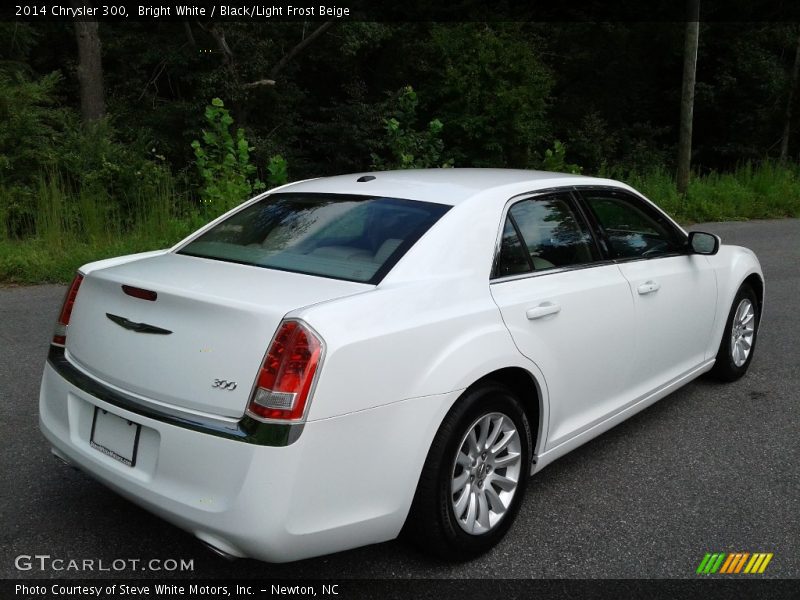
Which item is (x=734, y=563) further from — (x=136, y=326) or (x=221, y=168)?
(x=221, y=168)

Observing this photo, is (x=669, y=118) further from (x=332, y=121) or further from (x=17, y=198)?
(x=17, y=198)

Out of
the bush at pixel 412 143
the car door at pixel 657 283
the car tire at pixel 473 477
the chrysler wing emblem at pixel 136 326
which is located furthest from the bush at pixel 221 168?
the car tire at pixel 473 477

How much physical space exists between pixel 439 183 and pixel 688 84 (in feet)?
46.2

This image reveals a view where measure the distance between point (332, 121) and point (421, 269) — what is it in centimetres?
2097

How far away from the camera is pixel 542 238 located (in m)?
3.72

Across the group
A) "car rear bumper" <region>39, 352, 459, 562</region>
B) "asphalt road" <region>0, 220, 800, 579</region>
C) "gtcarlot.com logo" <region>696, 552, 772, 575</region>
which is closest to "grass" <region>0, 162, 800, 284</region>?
"asphalt road" <region>0, 220, 800, 579</region>

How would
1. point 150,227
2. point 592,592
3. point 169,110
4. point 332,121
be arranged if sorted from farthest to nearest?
point 332,121
point 169,110
point 150,227
point 592,592

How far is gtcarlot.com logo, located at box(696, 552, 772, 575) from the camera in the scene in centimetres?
310

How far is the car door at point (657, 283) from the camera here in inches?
162

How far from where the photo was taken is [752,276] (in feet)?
18.0

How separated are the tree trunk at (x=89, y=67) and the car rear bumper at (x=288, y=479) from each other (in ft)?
61.1

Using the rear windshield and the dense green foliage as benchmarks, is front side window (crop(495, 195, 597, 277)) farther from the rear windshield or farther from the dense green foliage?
the dense green foliage

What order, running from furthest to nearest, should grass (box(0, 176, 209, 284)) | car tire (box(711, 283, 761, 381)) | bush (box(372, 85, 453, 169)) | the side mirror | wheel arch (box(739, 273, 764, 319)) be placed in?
bush (box(372, 85, 453, 169)) → grass (box(0, 176, 209, 284)) → wheel arch (box(739, 273, 764, 319)) → car tire (box(711, 283, 761, 381)) → the side mirror

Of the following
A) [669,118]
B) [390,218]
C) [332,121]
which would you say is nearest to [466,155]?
[332,121]
